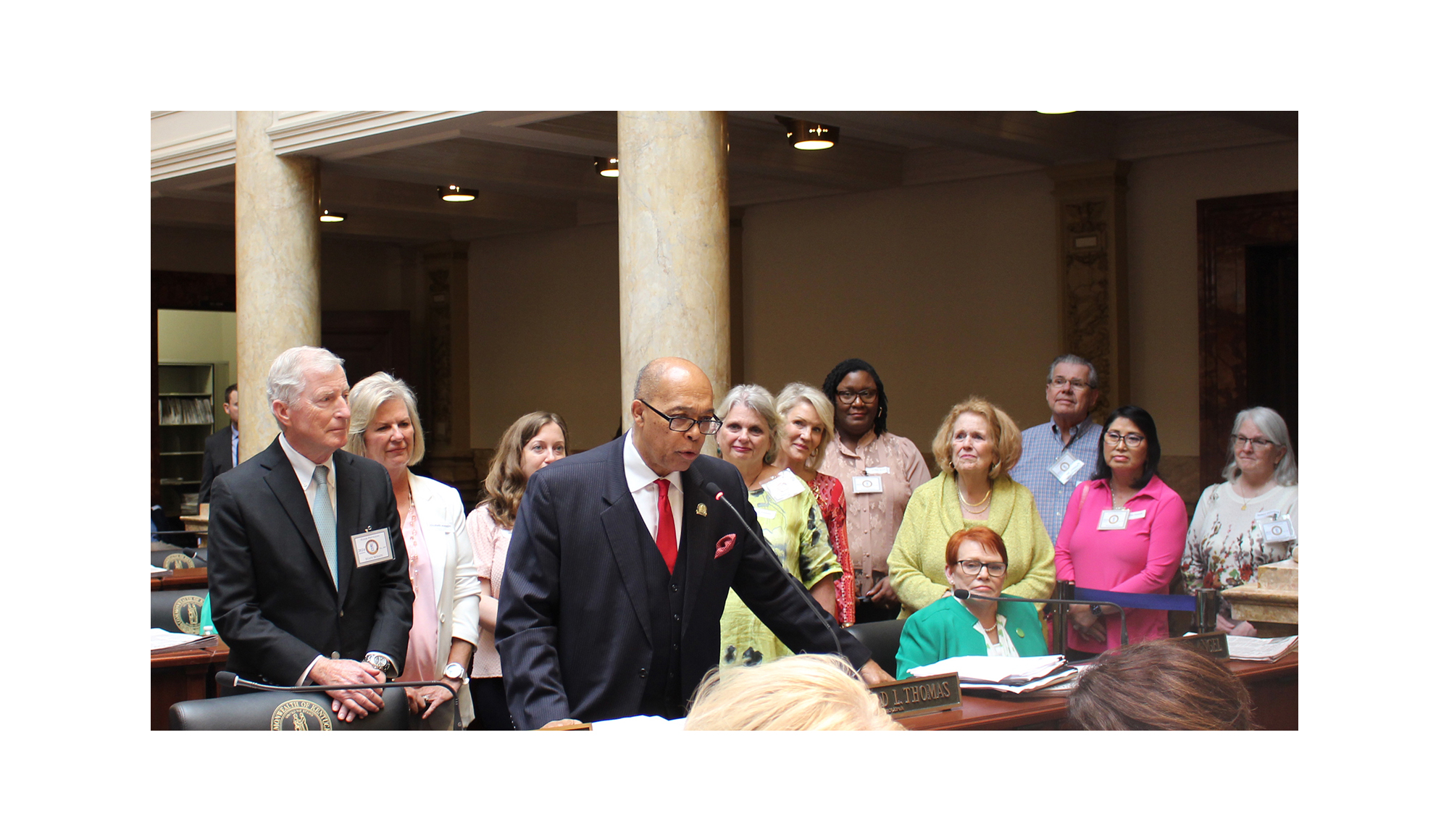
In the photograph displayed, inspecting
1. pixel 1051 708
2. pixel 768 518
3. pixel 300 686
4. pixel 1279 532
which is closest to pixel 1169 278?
pixel 1279 532

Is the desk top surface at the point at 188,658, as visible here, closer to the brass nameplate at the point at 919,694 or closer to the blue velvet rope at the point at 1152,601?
the brass nameplate at the point at 919,694

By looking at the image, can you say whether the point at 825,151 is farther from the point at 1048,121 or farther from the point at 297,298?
the point at 297,298

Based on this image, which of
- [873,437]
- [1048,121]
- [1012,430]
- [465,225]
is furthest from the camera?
A: [465,225]

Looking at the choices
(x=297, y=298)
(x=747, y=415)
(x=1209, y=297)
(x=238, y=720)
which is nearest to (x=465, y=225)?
(x=297, y=298)

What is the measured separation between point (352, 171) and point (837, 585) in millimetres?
6301

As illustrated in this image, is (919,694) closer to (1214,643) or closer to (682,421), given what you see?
(682,421)

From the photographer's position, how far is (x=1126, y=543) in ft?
12.8

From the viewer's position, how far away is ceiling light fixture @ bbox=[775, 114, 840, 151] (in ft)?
26.0

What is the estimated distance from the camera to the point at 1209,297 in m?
8.45

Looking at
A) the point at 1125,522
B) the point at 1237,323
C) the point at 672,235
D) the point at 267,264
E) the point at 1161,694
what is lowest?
the point at 1161,694

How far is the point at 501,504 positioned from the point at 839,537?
1.15 meters

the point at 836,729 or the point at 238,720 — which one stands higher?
the point at 836,729

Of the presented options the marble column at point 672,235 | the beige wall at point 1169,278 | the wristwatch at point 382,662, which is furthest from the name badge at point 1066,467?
the beige wall at point 1169,278
